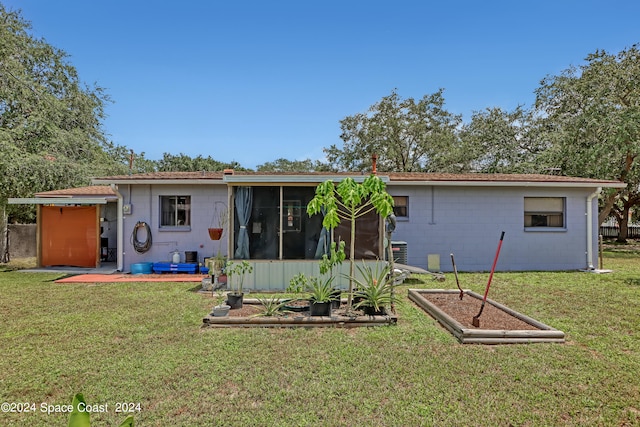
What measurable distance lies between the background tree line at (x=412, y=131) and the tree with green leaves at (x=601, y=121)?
1.9 inches

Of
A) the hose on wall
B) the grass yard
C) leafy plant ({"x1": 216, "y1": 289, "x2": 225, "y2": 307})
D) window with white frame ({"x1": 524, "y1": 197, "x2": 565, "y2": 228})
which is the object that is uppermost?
window with white frame ({"x1": 524, "y1": 197, "x2": 565, "y2": 228})

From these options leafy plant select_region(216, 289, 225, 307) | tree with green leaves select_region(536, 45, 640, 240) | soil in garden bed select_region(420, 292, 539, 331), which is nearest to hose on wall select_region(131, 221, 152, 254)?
leafy plant select_region(216, 289, 225, 307)

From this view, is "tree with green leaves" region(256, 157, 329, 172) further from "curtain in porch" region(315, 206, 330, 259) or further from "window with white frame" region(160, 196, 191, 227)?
"curtain in porch" region(315, 206, 330, 259)

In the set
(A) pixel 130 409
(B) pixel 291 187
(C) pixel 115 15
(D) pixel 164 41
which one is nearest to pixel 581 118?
(B) pixel 291 187

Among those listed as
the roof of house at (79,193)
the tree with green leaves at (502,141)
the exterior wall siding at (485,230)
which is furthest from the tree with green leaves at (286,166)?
the exterior wall siding at (485,230)

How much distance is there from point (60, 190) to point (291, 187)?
9292mm

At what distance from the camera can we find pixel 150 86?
519 inches

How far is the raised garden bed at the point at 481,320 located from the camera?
179 inches

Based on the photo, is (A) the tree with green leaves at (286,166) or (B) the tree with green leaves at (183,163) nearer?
(B) the tree with green leaves at (183,163)

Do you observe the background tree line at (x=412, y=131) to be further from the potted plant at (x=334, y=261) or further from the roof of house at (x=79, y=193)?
the potted plant at (x=334, y=261)

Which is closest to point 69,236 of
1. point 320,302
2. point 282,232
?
point 282,232

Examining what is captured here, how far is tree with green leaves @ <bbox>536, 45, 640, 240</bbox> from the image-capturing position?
49.9 feet

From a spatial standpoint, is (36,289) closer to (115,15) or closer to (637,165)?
(115,15)

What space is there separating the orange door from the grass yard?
5560 millimetres
